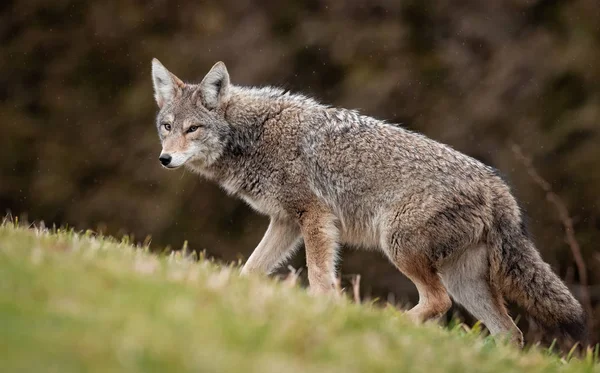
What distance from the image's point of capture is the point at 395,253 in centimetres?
657

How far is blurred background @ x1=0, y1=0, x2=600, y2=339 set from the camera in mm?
14547

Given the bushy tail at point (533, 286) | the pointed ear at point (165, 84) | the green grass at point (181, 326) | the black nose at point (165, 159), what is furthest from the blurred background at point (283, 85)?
the green grass at point (181, 326)

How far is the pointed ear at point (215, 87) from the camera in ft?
24.4

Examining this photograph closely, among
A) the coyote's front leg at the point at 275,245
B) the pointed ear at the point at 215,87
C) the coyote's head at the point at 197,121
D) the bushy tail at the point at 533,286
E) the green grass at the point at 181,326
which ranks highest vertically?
the pointed ear at the point at 215,87

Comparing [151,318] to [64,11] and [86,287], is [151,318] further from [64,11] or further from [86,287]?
[64,11]

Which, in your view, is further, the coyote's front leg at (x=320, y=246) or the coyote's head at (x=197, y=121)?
the coyote's head at (x=197, y=121)

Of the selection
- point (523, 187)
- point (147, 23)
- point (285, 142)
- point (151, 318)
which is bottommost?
point (151, 318)

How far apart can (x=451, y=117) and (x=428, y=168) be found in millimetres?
8639

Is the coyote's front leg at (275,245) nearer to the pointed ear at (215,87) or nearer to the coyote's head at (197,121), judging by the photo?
the coyote's head at (197,121)

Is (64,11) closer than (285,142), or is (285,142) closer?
(285,142)

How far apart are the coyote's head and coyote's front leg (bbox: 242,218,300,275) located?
788 mm

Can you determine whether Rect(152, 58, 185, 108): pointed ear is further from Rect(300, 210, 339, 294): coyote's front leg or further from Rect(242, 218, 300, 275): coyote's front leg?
Rect(300, 210, 339, 294): coyote's front leg

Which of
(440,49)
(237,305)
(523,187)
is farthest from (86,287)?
(440,49)

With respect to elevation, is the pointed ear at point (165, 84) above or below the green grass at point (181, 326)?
above
